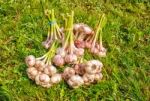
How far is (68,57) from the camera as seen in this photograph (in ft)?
13.1

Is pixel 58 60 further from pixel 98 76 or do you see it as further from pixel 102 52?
pixel 102 52

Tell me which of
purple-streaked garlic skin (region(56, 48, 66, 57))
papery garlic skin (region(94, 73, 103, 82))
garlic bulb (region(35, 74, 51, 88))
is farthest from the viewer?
purple-streaked garlic skin (region(56, 48, 66, 57))

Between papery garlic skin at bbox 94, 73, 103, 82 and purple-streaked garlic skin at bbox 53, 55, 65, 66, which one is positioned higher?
purple-streaked garlic skin at bbox 53, 55, 65, 66

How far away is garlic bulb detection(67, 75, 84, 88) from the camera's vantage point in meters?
3.83

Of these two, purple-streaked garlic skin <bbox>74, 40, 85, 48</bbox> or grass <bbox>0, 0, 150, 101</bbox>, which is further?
purple-streaked garlic skin <bbox>74, 40, 85, 48</bbox>

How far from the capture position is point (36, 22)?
15.0 feet

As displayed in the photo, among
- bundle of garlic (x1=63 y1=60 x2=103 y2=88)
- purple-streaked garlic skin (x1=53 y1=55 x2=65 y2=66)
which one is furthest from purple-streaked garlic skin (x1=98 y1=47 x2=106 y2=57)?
purple-streaked garlic skin (x1=53 y1=55 x2=65 y2=66)

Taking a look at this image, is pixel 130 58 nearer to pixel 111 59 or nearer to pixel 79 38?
pixel 111 59

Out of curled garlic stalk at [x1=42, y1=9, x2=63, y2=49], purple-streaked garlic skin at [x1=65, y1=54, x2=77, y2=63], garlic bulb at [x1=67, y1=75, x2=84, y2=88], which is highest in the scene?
curled garlic stalk at [x1=42, y1=9, x2=63, y2=49]

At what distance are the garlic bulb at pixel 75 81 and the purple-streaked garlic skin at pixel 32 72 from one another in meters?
0.29

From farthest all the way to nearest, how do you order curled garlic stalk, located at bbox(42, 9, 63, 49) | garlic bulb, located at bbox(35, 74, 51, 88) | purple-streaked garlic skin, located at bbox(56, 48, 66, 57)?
curled garlic stalk, located at bbox(42, 9, 63, 49) < purple-streaked garlic skin, located at bbox(56, 48, 66, 57) < garlic bulb, located at bbox(35, 74, 51, 88)

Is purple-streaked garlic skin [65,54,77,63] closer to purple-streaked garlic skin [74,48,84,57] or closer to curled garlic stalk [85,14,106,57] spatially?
purple-streaked garlic skin [74,48,84,57]

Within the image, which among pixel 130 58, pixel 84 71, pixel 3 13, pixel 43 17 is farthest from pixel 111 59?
pixel 3 13

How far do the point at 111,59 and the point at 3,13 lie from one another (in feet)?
4.08
